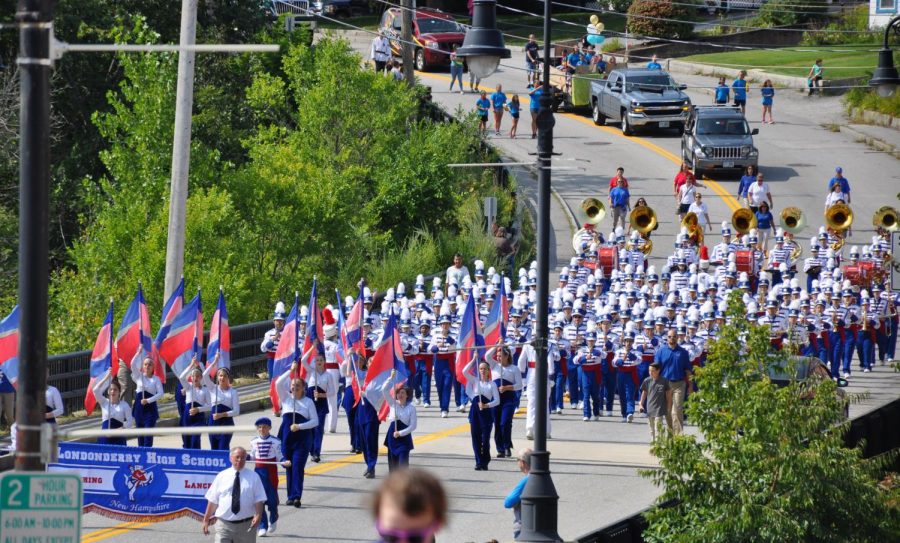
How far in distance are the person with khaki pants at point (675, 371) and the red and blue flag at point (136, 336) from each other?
7067 millimetres

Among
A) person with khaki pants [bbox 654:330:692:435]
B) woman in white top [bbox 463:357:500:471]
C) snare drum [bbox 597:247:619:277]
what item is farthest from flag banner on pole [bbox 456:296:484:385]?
snare drum [bbox 597:247:619:277]

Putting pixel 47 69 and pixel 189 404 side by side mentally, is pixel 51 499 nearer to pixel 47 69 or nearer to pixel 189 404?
pixel 47 69

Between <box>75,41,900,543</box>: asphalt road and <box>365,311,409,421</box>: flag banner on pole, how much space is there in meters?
1.01

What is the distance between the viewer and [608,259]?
29.6 m

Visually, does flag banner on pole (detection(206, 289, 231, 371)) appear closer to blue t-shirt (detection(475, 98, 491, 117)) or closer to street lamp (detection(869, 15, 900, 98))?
street lamp (detection(869, 15, 900, 98))

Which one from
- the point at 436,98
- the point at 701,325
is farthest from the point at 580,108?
the point at 701,325

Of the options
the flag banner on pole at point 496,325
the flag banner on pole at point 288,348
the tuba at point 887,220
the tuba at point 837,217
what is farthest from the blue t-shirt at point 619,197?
the flag banner on pole at point 288,348

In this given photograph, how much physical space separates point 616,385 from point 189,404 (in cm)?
787

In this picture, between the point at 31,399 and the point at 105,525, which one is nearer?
the point at 31,399

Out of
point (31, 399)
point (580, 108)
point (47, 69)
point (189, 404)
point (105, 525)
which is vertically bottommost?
point (105, 525)

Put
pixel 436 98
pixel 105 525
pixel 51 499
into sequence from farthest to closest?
pixel 436 98 → pixel 105 525 → pixel 51 499

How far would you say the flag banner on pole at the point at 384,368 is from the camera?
19.3m

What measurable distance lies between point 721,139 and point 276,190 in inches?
552

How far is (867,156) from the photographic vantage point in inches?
1715
